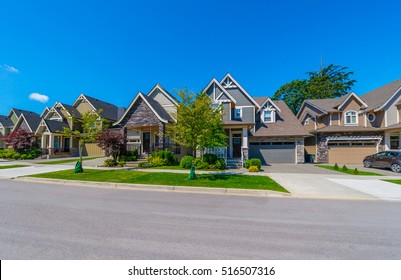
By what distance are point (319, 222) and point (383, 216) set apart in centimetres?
237

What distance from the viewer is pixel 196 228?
4.39 m

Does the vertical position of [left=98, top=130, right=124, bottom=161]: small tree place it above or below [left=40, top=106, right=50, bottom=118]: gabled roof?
below

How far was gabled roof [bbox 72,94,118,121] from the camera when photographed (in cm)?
3076

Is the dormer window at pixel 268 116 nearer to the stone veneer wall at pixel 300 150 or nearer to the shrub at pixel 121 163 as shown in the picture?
the stone veneer wall at pixel 300 150

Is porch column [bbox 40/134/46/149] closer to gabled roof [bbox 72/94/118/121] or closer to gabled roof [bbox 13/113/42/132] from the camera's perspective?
gabled roof [bbox 13/113/42/132]

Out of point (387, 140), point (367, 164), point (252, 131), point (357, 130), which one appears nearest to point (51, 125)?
point (252, 131)

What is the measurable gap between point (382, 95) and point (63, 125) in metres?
45.1

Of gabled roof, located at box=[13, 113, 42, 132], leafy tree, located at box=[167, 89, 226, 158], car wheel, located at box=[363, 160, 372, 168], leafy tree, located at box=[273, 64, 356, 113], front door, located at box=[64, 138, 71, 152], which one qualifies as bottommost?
car wheel, located at box=[363, 160, 372, 168]

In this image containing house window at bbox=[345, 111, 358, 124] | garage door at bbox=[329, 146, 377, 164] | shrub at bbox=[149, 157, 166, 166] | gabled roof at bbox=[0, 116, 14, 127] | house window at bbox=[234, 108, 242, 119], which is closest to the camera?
shrub at bbox=[149, 157, 166, 166]

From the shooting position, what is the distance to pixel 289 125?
837 inches

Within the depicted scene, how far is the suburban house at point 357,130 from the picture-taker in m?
20.0

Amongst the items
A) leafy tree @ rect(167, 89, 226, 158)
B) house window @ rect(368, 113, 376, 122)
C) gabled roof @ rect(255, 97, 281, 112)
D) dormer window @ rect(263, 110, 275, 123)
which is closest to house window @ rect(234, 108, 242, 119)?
gabled roof @ rect(255, 97, 281, 112)

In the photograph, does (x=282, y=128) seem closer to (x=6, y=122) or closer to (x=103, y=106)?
(x=103, y=106)

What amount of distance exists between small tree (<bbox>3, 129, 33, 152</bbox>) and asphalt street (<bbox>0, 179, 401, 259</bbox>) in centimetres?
2406
